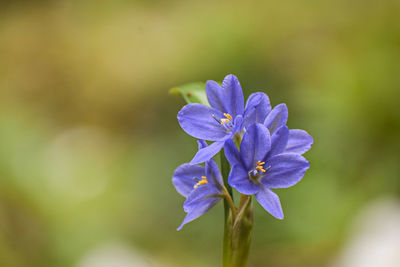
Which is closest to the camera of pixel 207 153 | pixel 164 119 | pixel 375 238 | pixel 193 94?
pixel 207 153

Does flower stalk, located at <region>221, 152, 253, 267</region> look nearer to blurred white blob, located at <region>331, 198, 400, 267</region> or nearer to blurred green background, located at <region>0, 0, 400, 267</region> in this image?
blurred green background, located at <region>0, 0, 400, 267</region>

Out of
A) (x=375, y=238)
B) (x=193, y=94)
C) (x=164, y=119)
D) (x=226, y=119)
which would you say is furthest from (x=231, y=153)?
(x=164, y=119)

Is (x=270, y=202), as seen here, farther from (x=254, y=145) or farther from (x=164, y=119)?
(x=164, y=119)

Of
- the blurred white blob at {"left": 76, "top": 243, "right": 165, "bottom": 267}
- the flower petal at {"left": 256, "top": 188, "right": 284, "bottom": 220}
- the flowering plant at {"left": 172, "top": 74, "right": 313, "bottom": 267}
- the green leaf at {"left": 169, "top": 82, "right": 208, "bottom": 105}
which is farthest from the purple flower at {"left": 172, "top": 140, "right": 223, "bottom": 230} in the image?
the blurred white blob at {"left": 76, "top": 243, "right": 165, "bottom": 267}

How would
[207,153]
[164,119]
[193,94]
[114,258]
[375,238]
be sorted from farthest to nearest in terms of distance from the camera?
[164,119] < [375,238] < [114,258] < [193,94] < [207,153]

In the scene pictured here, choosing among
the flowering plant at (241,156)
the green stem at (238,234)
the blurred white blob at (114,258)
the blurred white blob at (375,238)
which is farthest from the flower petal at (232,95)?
the blurred white blob at (375,238)

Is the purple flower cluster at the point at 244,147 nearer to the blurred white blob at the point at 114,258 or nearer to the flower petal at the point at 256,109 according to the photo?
the flower petal at the point at 256,109

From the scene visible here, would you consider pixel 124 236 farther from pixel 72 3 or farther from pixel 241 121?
pixel 72 3

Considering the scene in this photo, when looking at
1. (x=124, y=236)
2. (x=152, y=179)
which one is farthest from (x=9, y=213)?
(x=152, y=179)

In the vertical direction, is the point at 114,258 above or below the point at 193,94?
below
